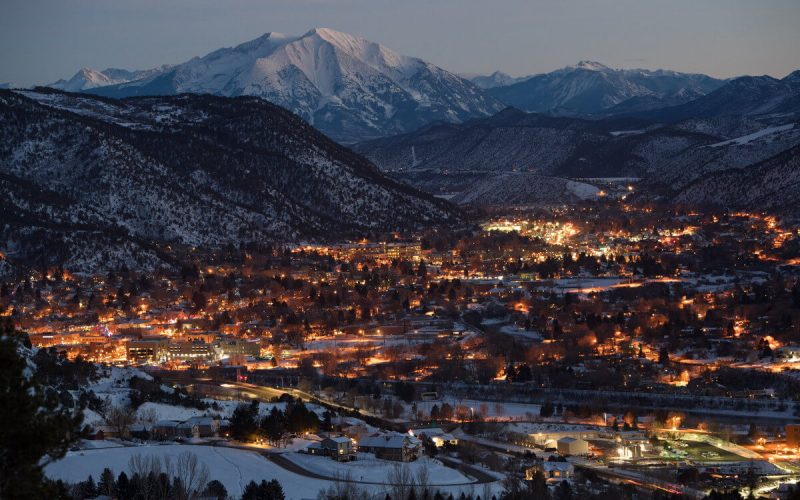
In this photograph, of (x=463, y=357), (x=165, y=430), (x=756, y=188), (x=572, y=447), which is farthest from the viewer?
(x=756, y=188)

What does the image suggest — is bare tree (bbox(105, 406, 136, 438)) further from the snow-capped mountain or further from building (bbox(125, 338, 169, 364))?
the snow-capped mountain

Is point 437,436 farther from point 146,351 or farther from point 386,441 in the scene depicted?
point 146,351

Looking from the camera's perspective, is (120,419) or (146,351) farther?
(146,351)

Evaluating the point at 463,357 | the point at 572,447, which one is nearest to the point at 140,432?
the point at 572,447

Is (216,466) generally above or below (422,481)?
above

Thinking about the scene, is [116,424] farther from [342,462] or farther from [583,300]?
[583,300]

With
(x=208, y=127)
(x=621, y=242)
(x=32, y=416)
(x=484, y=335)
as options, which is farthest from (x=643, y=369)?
(x=208, y=127)

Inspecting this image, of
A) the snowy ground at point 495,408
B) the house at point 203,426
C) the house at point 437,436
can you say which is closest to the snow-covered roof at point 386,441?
the house at point 437,436

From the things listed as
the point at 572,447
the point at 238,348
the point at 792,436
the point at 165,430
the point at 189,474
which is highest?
the point at 238,348
